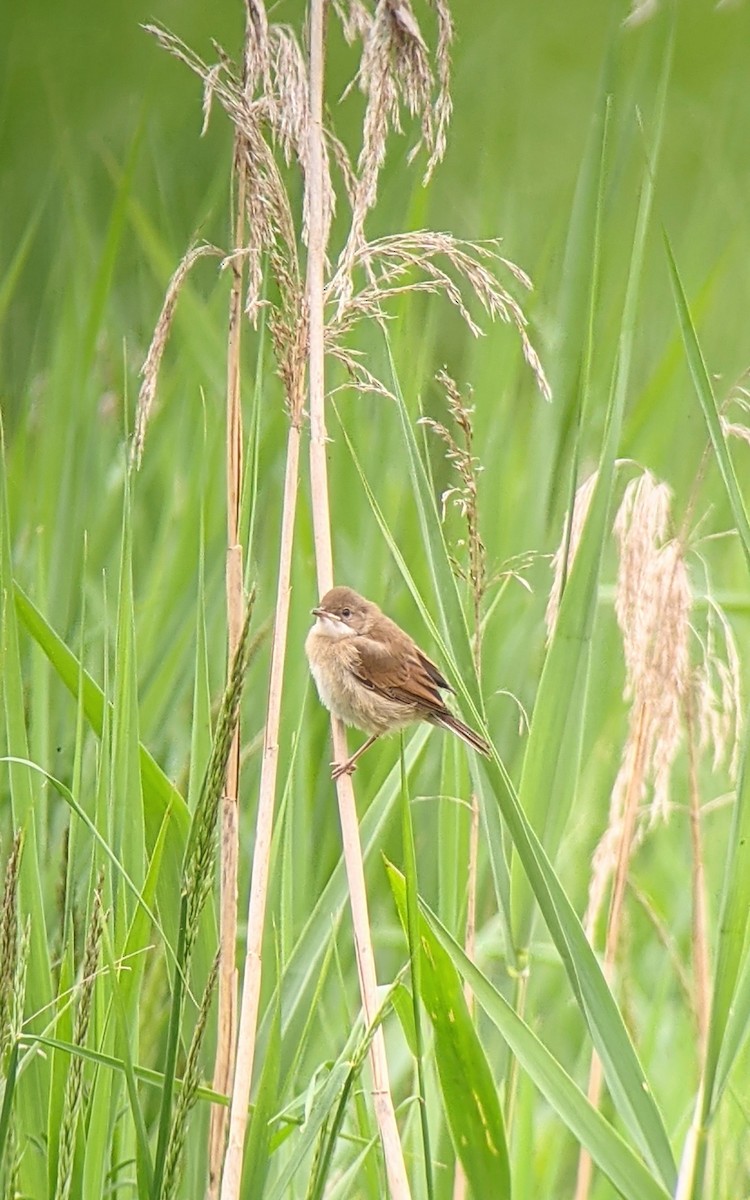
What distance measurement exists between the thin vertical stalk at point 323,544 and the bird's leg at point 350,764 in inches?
1.3

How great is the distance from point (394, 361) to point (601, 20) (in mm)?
554

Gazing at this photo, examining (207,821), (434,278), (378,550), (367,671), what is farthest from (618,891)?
(434,278)

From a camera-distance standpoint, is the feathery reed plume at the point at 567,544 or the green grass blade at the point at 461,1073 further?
the feathery reed plume at the point at 567,544

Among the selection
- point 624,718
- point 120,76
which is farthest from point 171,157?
point 624,718

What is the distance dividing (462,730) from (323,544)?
30 cm

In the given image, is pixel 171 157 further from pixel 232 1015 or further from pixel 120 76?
pixel 232 1015

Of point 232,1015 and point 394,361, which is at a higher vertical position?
point 394,361

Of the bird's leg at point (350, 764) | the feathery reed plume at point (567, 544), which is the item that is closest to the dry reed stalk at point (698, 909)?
the feathery reed plume at point (567, 544)

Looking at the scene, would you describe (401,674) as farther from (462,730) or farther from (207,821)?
(207,821)

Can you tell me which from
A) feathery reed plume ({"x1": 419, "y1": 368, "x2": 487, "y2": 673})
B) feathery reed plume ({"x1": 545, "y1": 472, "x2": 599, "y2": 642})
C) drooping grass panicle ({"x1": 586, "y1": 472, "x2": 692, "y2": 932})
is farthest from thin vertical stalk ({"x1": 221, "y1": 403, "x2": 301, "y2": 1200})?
drooping grass panicle ({"x1": 586, "y1": 472, "x2": 692, "y2": 932})

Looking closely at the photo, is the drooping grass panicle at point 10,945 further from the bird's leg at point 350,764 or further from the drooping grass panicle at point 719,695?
the drooping grass panicle at point 719,695

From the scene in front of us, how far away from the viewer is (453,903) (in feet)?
5.29

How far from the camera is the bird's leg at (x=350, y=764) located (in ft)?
5.10

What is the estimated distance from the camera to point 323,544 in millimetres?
1466
